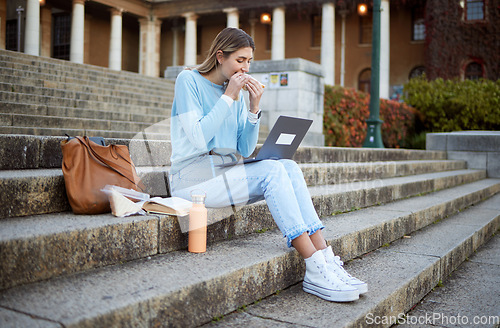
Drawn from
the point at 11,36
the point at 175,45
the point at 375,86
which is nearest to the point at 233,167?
the point at 375,86

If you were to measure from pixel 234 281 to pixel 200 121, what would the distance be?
0.99 metres

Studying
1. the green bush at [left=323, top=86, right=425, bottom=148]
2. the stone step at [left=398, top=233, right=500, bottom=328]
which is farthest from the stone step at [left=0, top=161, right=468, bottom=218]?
the green bush at [left=323, top=86, right=425, bottom=148]

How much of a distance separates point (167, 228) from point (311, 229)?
2.69 feet

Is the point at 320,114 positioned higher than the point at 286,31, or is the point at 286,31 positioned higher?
the point at 286,31

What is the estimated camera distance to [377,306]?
2.64 meters

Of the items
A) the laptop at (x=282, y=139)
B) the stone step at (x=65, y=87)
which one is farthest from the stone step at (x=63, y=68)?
the laptop at (x=282, y=139)

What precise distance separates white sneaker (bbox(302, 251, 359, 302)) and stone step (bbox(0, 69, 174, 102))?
571 centimetres

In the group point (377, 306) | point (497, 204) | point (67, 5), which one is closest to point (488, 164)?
point (497, 204)

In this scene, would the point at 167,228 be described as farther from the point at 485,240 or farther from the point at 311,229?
the point at 485,240

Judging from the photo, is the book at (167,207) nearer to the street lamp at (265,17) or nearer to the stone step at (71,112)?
the stone step at (71,112)

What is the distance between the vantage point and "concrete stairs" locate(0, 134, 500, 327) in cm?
198

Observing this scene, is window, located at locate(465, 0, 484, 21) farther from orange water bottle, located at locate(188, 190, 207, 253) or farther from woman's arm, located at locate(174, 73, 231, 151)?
orange water bottle, located at locate(188, 190, 207, 253)

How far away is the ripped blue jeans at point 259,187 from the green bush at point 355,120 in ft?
27.8

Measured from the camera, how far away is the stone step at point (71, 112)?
600 cm
